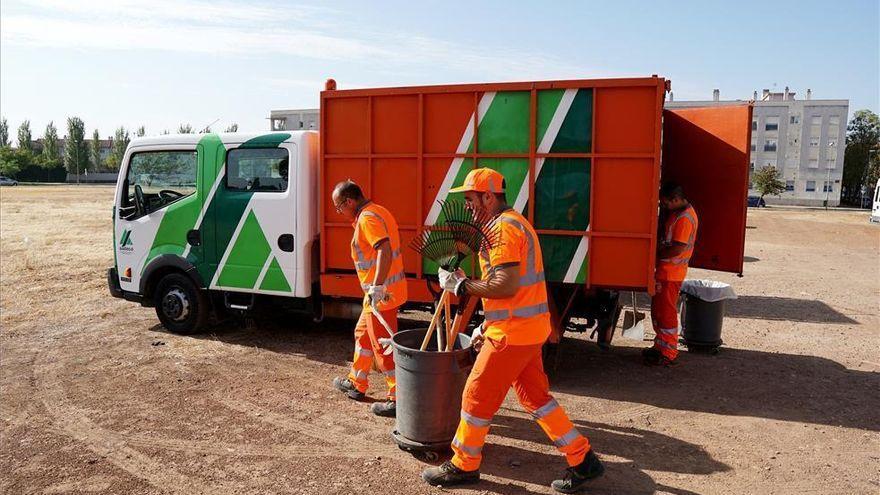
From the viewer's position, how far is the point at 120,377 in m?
6.02

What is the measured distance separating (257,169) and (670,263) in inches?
171

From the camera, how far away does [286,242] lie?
6602 millimetres

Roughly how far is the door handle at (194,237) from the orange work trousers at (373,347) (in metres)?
2.68

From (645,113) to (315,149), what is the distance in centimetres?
331

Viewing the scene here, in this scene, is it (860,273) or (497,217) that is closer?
(497,217)

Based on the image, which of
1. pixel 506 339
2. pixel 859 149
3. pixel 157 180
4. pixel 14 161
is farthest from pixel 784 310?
pixel 14 161

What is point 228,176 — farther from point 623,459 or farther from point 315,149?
point 623,459

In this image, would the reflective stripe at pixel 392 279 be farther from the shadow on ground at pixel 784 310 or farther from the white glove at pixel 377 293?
the shadow on ground at pixel 784 310

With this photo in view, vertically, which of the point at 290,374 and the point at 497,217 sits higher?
the point at 497,217

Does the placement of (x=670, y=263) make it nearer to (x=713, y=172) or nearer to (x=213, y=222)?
(x=713, y=172)

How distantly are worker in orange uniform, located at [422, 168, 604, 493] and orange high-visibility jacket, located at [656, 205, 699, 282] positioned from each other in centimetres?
303

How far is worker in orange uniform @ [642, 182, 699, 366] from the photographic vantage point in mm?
6277

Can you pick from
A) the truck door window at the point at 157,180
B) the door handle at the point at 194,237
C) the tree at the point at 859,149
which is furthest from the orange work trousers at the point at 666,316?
the tree at the point at 859,149

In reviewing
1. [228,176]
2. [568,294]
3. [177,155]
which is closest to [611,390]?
[568,294]
